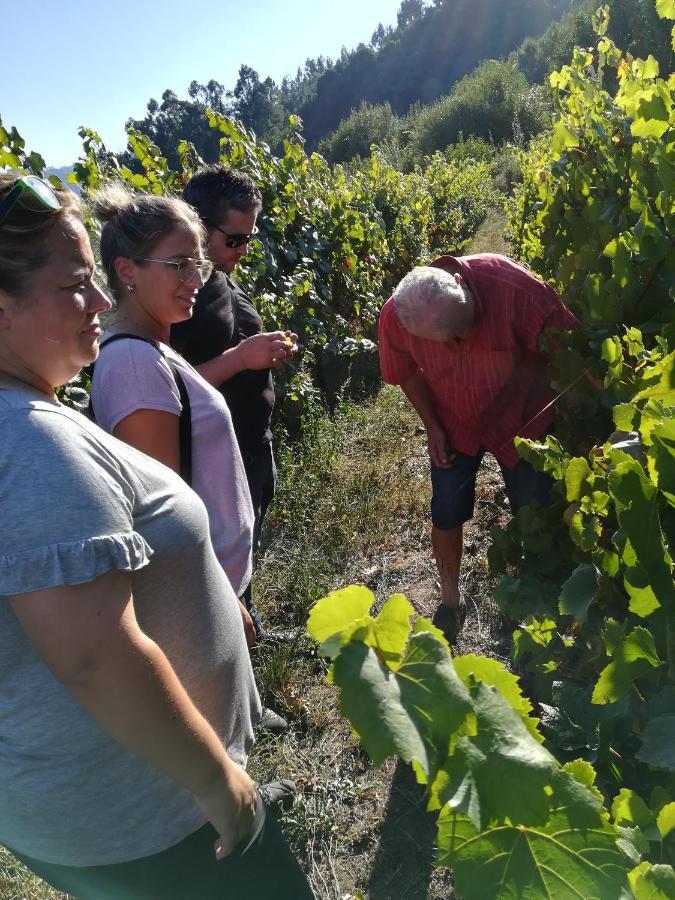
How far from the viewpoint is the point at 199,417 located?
1.77m

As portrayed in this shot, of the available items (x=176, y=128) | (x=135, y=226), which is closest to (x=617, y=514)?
(x=135, y=226)

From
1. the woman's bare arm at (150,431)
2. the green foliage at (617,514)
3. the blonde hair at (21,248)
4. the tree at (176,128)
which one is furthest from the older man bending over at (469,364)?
the tree at (176,128)

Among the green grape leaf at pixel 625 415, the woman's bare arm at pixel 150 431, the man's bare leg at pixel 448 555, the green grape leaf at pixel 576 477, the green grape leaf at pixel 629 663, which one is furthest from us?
the man's bare leg at pixel 448 555

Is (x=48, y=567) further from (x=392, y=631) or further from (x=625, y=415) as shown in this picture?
(x=625, y=415)

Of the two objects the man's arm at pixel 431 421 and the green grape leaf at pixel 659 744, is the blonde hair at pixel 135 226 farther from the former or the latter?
the green grape leaf at pixel 659 744

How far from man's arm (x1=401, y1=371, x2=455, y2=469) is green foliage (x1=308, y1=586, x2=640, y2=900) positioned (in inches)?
98.8

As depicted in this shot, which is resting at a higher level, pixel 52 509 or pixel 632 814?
pixel 52 509

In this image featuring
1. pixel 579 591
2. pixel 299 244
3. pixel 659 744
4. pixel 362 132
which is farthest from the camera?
pixel 362 132

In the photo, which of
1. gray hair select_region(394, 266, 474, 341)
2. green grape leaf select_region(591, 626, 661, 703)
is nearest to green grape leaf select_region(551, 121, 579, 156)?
gray hair select_region(394, 266, 474, 341)

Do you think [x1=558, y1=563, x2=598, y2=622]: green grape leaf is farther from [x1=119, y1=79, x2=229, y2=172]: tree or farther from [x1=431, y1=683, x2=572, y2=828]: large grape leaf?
[x1=119, y1=79, x2=229, y2=172]: tree

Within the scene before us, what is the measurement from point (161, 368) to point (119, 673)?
0.91 meters

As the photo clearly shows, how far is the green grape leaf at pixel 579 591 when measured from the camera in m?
1.21

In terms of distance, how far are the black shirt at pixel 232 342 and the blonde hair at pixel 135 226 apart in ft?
1.77

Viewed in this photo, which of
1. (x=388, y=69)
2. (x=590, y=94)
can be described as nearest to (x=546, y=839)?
(x=590, y=94)
